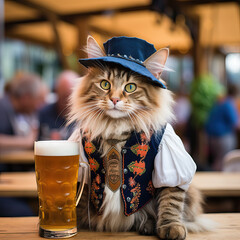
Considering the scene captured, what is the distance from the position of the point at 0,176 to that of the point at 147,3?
496 centimetres

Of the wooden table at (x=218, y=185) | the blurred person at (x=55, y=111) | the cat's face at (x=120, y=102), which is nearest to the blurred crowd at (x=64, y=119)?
the blurred person at (x=55, y=111)

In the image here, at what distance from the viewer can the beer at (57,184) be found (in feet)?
3.07

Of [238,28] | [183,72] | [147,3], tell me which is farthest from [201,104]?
[183,72]

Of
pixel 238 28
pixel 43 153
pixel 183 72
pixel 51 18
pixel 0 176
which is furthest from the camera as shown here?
pixel 183 72

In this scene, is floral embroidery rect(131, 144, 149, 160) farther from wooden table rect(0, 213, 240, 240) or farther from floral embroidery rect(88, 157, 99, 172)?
wooden table rect(0, 213, 240, 240)

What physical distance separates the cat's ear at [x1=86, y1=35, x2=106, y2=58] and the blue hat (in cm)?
3

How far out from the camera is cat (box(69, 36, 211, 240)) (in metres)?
1.01

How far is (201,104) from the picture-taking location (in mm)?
6219

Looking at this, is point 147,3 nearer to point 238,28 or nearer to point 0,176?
point 238,28

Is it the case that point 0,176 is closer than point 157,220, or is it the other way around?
point 157,220

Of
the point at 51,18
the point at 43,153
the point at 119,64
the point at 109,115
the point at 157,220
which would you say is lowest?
the point at 157,220

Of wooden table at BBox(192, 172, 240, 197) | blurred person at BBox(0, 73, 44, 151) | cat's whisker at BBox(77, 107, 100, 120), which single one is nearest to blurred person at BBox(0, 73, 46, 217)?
blurred person at BBox(0, 73, 44, 151)

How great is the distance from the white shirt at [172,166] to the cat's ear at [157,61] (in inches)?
8.3

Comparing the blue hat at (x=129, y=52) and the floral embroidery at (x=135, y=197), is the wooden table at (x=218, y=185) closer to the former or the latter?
the floral embroidery at (x=135, y=197)
